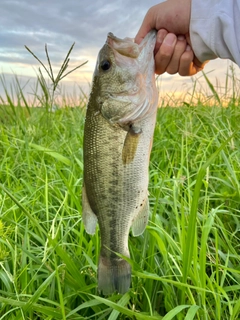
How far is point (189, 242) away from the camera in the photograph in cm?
162

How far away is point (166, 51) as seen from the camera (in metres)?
2.01

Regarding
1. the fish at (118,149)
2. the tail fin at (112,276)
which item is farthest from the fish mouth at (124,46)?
the tail fin at (112,276)

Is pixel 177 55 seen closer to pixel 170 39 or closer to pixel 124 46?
pixel 170 39

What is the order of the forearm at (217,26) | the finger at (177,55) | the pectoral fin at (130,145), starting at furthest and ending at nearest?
1. the finger at (177,55)
2. the forearm at (217,26)
3. the pectoral fin at (130,145)

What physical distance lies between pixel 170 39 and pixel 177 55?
9 centimetres

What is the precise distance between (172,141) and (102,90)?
1.80 m

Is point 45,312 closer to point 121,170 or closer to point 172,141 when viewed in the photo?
point 121,170

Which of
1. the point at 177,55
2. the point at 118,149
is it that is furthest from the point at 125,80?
the point at 177,55

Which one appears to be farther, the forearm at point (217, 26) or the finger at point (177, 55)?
the finger at point (177, 55)

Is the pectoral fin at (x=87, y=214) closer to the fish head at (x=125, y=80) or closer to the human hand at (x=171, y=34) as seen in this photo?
the fish head at (x=125, y=80)

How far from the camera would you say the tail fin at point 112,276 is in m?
1.74

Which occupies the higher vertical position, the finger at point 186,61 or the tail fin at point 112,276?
the finger at point 186,61

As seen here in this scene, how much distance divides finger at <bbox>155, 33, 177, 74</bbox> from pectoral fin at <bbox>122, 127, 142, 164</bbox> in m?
0.53

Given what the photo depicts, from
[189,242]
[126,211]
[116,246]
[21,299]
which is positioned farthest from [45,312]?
[189,242]
